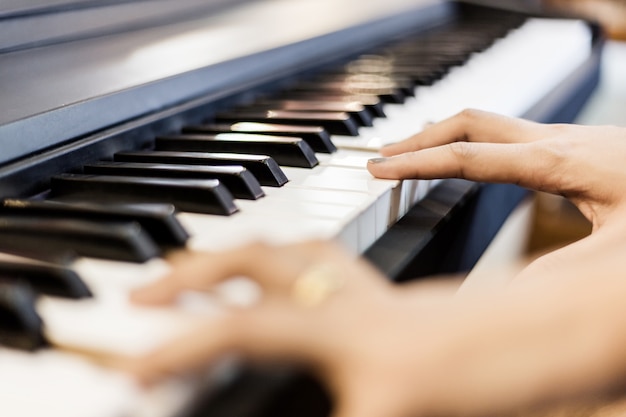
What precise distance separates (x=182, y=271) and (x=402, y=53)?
48.1 inches

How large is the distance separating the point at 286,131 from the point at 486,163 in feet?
0.85

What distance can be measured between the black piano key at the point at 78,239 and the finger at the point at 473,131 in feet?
1.35

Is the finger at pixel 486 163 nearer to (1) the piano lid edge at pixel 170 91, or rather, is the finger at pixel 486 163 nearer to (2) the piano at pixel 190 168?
(2) the piano at pixel 190 168

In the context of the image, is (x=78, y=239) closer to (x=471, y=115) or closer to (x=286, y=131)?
(x=286, y=131)

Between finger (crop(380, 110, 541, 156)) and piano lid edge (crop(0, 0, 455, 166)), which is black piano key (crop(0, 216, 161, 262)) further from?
finger (crop(380, 110, 541, 156))

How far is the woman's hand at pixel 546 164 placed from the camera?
78 cm

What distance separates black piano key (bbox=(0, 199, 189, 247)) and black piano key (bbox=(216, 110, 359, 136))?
0.38 meters

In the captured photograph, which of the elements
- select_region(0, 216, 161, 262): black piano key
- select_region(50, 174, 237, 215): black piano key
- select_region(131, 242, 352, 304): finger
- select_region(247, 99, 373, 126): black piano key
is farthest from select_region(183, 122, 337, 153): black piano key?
select_region(131, 242, 352, 304): finger

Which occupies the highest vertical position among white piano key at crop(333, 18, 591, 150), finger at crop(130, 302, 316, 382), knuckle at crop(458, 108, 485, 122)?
finger at crop(130, 302, 316, 382)

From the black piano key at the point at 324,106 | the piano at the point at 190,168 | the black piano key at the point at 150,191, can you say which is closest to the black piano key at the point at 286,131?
the piano at the point at 190,168

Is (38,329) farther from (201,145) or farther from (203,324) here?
(201,145)

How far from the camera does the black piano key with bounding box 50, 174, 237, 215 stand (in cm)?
65

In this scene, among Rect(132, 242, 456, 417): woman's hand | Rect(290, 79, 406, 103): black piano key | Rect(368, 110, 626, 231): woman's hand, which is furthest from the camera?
Rect(290, 79, 406, 103): black piano key

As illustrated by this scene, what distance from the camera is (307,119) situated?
0.96m
